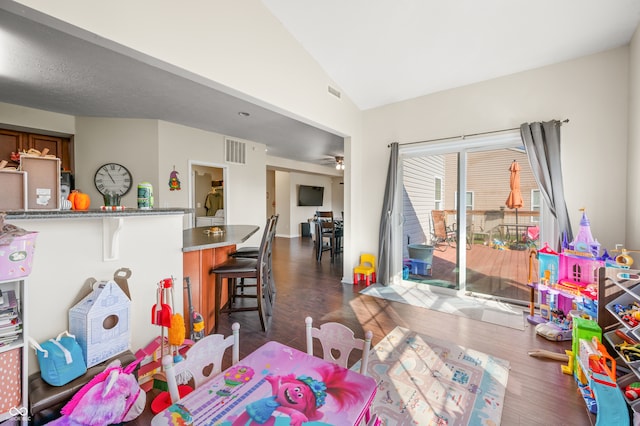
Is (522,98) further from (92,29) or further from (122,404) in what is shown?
(122,404)

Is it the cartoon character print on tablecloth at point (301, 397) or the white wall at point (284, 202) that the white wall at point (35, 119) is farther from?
the white wall at point (284, 202)

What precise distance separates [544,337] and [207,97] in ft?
15.4

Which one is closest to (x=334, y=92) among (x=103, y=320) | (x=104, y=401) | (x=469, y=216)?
(x=469, y=216)

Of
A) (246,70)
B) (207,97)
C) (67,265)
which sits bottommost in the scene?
(67,265)

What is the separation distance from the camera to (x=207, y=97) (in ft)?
11.6

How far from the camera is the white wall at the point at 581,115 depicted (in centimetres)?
265

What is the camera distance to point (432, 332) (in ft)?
8.62

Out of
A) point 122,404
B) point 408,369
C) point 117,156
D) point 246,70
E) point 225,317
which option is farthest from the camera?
point 117,156

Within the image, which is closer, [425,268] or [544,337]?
[544,337]

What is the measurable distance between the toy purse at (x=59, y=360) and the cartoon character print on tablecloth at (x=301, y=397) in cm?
113

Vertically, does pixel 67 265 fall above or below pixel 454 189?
below

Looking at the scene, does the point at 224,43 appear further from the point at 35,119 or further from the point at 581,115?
the point at 35,119

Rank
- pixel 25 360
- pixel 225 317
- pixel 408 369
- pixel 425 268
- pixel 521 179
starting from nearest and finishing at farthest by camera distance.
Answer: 1. pixel 25 360
2. pixel 408 369
3. pixel 225 317
4. pixel 521 179
5. pixel 425 268

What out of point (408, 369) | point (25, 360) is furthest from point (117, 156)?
point (408, 369)
